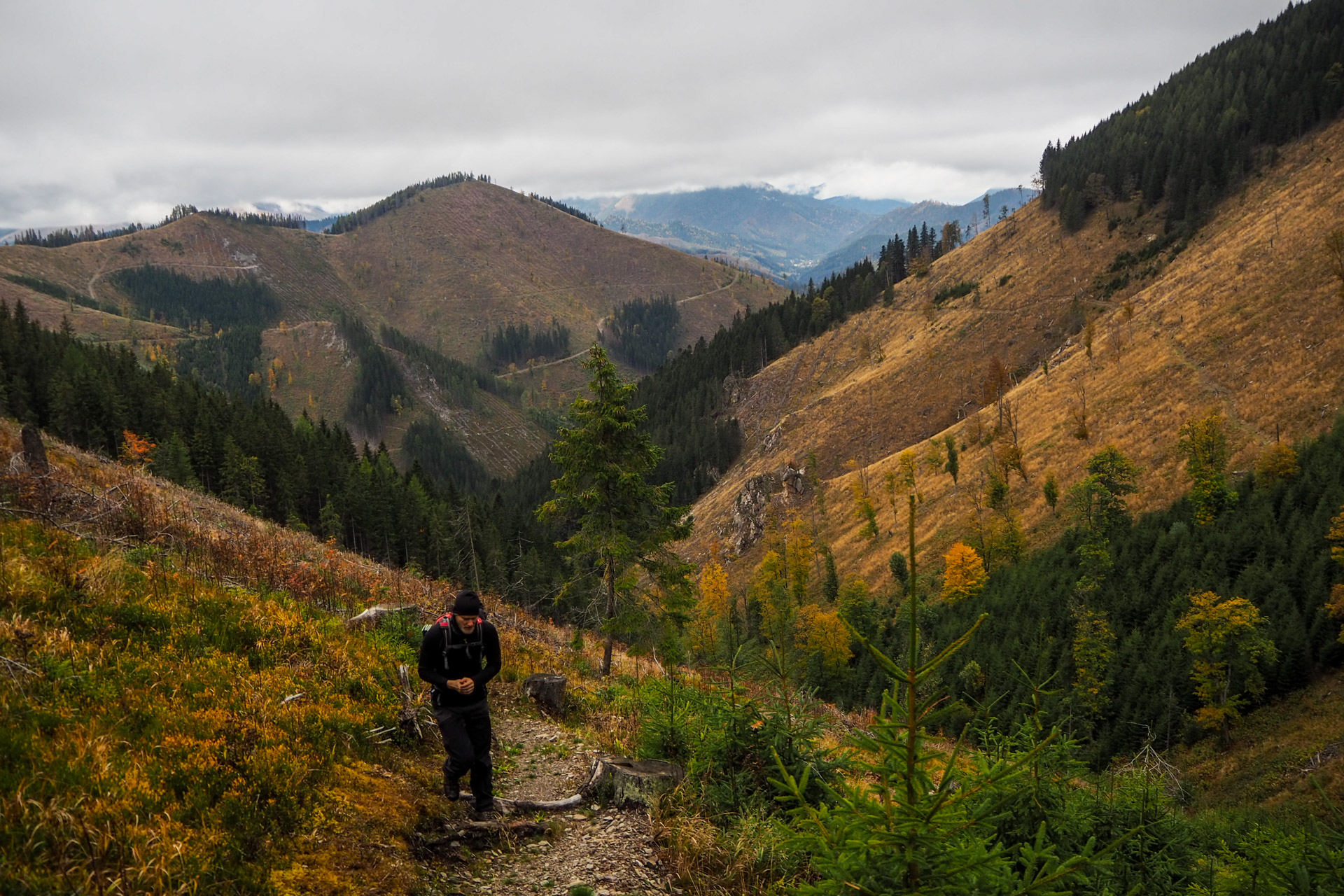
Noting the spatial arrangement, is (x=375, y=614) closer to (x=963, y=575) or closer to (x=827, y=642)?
(x=827, y=642)

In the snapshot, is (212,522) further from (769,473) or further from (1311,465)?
(769,473)

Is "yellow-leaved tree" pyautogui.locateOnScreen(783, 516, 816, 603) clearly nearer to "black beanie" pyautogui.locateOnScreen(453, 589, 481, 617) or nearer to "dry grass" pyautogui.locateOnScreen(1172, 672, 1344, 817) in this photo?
"dry grass" pyautogui.locateOnScreen(1172, 672, 1344, 817)

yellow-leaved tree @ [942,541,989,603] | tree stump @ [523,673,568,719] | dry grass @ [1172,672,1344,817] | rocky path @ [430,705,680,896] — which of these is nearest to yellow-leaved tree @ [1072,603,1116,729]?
dry grass @ [1172,672,1344,817]

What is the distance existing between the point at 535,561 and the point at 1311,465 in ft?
226

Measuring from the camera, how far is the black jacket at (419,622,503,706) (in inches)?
293

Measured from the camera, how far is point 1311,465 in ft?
146

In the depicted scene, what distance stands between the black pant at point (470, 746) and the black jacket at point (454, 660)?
0.37ft

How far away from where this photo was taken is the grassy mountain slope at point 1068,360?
187 feet

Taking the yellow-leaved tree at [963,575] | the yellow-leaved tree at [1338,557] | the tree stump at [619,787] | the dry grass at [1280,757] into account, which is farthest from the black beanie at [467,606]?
the yellow-leaved tree at [963,575]

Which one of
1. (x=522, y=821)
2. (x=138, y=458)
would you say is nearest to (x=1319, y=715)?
(x=522, y=821)

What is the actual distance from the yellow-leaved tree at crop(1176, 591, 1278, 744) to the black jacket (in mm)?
46772

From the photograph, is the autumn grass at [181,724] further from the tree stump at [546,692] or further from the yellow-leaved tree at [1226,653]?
the yellow-leaved tree at [1226,653]

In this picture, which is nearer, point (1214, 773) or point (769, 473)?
point (1214, 773)

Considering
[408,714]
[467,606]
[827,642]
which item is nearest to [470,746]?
[467,606]
